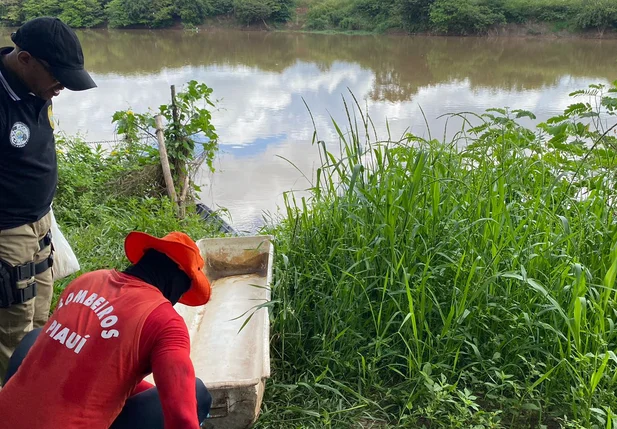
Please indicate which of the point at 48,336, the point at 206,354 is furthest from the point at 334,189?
the point at 48,336

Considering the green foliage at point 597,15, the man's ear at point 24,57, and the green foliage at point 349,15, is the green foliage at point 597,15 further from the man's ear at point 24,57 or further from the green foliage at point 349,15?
the man's ear at point 24,57

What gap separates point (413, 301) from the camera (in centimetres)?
221

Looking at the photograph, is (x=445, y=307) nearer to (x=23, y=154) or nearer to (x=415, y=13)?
(x=23, y=154)

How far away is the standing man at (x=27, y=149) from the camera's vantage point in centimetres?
195

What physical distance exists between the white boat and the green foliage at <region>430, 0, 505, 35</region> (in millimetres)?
22318

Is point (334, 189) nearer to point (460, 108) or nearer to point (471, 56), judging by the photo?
point (460, 108)

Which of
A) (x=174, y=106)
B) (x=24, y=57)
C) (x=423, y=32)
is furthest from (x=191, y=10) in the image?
(x=24, y=57)

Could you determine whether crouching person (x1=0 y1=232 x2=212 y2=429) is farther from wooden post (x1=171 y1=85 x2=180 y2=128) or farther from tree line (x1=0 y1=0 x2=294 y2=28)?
tree line (x1=0 y1=0 x2=294 y2=28)

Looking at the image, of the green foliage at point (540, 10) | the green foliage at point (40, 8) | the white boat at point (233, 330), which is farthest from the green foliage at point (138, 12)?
the white boat at point (233, 330)

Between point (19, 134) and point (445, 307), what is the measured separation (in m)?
1.79

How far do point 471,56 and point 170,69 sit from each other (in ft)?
32.2

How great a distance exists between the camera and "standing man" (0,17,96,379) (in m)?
1.95

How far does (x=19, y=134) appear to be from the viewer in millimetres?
1958

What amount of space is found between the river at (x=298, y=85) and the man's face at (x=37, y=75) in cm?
118
